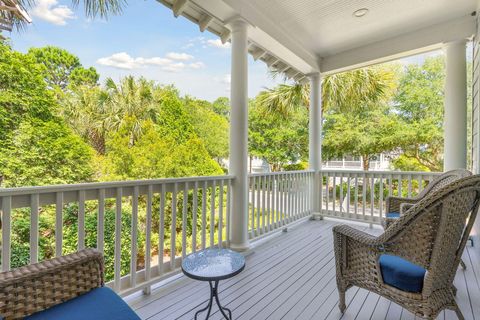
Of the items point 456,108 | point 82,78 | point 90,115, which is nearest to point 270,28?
point 456,108

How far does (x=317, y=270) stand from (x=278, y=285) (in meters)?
0.56

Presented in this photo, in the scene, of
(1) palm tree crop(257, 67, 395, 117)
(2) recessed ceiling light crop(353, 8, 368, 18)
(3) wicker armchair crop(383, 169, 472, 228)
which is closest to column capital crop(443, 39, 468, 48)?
(2) recessed ceiling light crop(353, 8, 368, 18)

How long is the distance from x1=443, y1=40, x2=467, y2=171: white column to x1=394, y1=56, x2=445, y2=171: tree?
808cm

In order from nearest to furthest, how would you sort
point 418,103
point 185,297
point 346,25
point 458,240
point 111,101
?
point 458,240 < point 185,297 < point 346,25 < point 418,103 < point 111,101

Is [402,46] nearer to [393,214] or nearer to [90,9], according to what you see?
[393,214]

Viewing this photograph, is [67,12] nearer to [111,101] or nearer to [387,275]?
[111,101]

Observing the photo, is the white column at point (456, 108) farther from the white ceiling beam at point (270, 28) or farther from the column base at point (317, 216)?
the column base at point (317, 216)

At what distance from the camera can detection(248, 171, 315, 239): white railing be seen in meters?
3.60

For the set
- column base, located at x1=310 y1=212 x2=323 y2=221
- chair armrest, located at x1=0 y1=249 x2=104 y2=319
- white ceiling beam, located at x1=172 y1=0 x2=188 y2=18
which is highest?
white ceiling beam, located at x1=172 y1=0 x2=188 y2=18

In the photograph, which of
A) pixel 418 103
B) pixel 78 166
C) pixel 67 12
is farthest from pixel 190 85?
pixel 418 103

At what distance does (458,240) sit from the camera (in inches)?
60.9

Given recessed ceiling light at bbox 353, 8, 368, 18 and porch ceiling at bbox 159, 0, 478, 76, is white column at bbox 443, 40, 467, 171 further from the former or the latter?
recessed ceiling light at bbox 353, 8, 368, 18

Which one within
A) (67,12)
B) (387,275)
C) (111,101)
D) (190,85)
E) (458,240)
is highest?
(67,12)

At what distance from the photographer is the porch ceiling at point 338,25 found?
3.12 m
